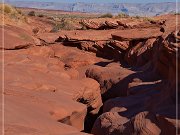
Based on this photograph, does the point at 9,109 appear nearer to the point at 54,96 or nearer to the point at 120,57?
the point at 54,96

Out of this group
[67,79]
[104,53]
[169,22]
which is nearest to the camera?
[67,79]

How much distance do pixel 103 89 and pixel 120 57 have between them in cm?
706

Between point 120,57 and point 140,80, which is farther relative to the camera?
point 120,57

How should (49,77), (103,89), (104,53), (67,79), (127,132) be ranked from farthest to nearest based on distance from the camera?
(104,53)
(103,89)
(67,79)
(49,77)
(127,132)

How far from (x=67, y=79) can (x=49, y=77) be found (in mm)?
1186

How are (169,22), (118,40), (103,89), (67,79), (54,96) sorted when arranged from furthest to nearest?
(118,40)
(169,22)
(103,89)
(67,79)
(54,96)

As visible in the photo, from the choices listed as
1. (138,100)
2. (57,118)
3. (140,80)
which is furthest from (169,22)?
(57,118)

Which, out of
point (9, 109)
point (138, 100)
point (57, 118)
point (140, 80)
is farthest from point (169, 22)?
point (9, 109)

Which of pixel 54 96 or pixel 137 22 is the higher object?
pixel 137 22

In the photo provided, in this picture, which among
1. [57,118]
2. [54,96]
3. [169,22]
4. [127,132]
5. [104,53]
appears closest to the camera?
[127,132]

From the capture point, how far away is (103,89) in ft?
56.7

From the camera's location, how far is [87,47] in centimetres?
2600

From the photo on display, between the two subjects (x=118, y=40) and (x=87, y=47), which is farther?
(x=87, y=47)

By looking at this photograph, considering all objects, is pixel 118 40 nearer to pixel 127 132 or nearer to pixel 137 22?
pixel 137 22
